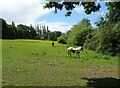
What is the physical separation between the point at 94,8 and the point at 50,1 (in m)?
2.60

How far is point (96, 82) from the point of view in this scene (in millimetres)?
16250

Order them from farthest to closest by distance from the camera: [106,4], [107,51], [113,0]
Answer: [107,51]
[106,4]
[113,0]

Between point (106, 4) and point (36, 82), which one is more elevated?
point (106, 4)

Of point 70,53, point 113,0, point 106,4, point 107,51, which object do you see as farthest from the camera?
point 107,51

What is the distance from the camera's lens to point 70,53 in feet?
123

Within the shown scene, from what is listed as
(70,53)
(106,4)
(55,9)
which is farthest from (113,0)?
(70,53)

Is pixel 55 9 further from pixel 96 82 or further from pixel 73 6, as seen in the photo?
pixel 96 82

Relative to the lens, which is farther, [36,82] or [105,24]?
[105,24]

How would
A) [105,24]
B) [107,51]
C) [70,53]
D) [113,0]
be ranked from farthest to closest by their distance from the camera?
1. [105,24]
2. [107,51]
3. [70,53]
4. [113,0]

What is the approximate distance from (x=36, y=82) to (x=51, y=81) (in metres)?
0.90

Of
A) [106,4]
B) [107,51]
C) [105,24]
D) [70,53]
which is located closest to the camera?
[106,4]

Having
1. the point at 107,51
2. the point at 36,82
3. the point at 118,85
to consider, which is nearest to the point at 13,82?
the point at 36,82

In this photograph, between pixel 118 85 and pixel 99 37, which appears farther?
pixel 99 37

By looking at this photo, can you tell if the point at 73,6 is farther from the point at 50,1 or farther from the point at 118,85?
the point at 118,85
